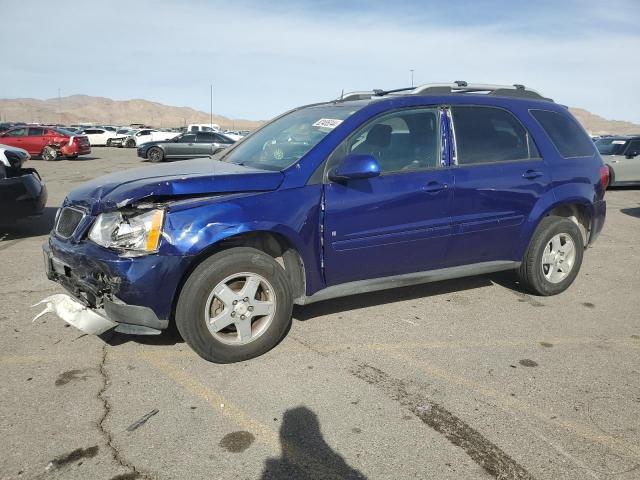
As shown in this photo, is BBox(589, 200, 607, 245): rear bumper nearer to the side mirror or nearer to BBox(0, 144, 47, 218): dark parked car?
the side mirror

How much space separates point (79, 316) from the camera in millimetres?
3443

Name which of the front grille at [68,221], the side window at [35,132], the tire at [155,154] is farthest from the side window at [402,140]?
the side window at [35,132]

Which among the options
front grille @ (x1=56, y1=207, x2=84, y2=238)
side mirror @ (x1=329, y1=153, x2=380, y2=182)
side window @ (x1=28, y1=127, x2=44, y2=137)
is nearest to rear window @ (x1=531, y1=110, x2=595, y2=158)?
side mirror @ (x1=329, y1=153, x2=380, y2=182)

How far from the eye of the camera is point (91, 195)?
11.6 feet

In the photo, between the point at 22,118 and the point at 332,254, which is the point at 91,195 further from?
the point at 22,118

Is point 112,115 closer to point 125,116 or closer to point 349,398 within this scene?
point 125,116

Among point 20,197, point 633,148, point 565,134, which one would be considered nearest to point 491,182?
point 565,134

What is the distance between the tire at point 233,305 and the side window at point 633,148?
14.0 meters

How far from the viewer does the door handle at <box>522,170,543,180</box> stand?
454 centimetres

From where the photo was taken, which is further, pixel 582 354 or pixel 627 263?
pixel 627 263

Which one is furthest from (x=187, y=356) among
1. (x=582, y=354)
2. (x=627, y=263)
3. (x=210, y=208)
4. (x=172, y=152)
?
(x=172, y=152)

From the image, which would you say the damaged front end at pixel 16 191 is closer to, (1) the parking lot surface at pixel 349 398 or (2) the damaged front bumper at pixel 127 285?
(1) the parking lot surface at pixel 349 398

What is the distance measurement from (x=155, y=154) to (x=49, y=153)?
4.66 metres

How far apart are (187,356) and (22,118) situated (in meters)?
160
